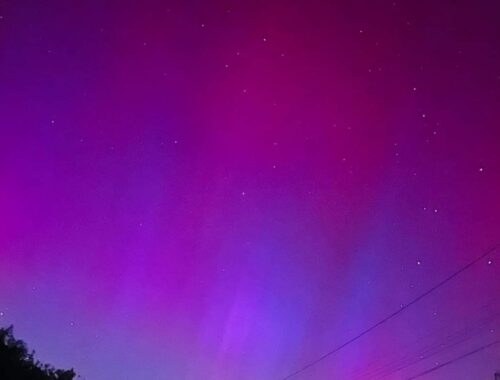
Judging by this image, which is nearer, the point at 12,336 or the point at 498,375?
the point at 498,375

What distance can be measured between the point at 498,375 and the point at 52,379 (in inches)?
1907

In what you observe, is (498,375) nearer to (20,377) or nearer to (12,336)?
(20,377)

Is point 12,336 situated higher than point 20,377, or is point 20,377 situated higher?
point 12,336

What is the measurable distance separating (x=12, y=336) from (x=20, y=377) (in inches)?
562

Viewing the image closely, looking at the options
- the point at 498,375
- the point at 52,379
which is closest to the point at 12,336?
the point at 52,379

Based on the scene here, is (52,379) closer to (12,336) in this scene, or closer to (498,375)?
(12,336)

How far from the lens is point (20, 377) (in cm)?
5062

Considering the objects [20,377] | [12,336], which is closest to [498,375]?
[20,377]

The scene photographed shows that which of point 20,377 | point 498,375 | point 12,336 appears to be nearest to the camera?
point 498,375

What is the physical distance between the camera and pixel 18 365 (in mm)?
52812

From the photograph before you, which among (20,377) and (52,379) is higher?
(52,379)

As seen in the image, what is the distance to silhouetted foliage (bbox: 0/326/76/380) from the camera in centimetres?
4878

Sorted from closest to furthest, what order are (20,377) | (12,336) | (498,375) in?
(498,375), (20,377), (12,336)

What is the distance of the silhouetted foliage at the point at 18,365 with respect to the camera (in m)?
48.8
